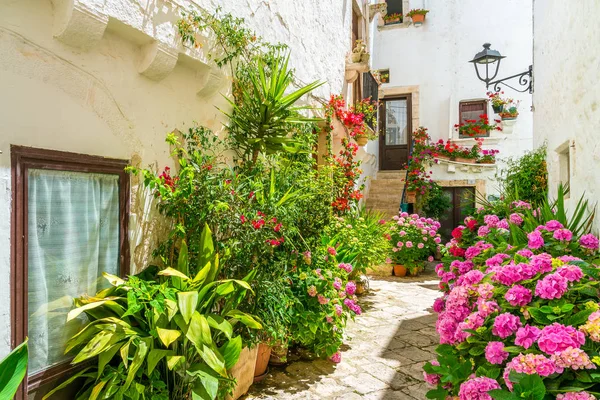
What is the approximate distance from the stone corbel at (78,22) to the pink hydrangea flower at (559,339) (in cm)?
278

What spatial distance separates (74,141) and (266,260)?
1508mm

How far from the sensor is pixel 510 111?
10.6m

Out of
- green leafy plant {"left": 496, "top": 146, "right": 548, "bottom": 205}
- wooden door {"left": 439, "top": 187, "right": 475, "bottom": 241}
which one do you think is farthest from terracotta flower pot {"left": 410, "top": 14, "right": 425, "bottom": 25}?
green leafy plant {"left": 496, "top": 146, "right": 548, "bottom": 205}

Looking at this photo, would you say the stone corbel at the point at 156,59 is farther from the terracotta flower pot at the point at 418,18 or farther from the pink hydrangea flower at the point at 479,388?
the terracotta flower pot at the point at 418,18

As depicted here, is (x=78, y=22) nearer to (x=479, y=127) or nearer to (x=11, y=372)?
(x=11, y=372)

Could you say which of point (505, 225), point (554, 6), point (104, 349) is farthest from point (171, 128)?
point (554, 6)

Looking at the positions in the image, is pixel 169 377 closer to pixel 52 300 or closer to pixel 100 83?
pixel 52 300

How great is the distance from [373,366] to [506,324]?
6.49ft

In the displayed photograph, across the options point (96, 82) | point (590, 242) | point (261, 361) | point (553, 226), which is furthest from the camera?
point (261, 361)

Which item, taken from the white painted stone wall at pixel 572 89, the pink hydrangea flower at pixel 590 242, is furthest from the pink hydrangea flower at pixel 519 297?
the white painted stone wall at pixel 572 89

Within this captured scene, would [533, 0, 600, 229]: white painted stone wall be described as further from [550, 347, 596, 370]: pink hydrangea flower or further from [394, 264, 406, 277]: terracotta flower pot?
[394, 264, 406, 277]: terracotta flower pot

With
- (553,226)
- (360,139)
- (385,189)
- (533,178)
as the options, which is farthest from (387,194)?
(553,226)

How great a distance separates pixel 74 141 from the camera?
239 cm

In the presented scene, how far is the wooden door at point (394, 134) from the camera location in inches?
502
